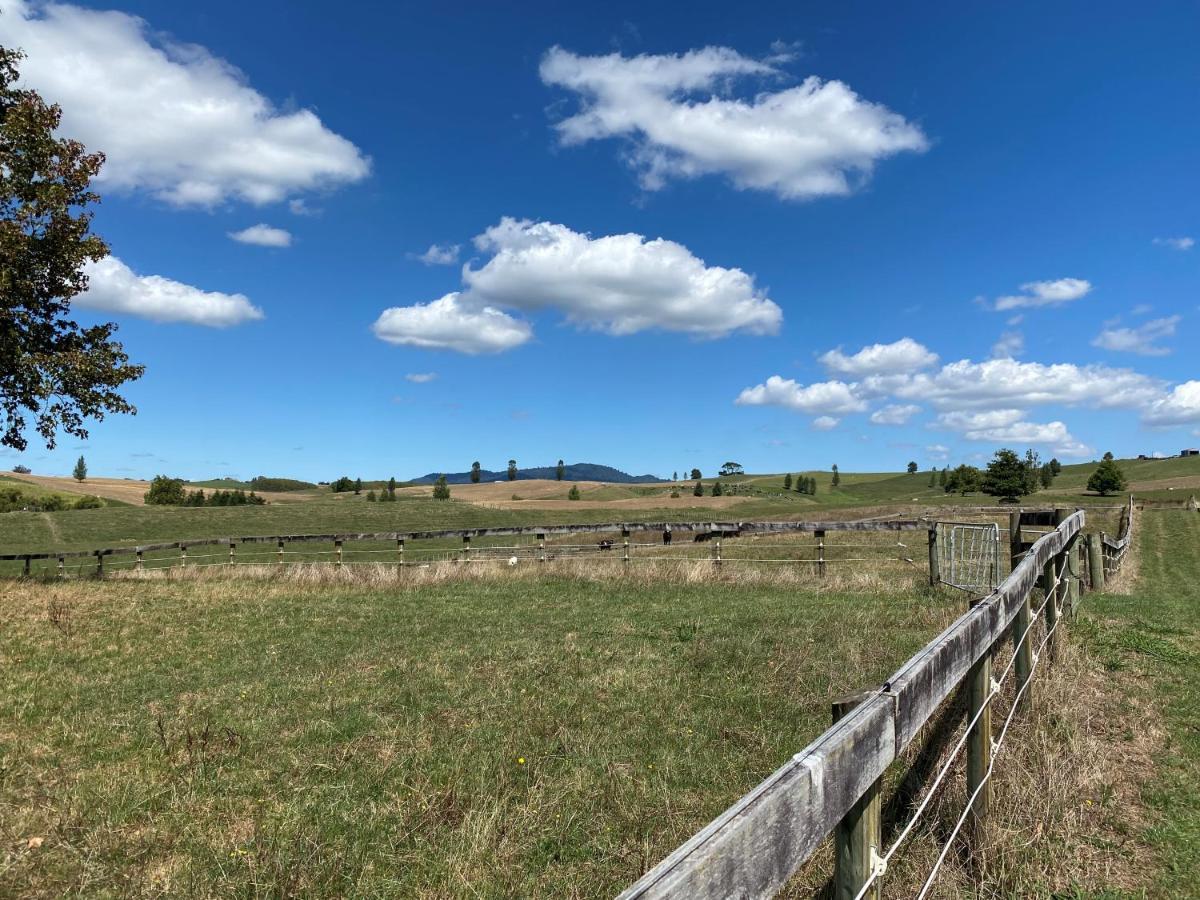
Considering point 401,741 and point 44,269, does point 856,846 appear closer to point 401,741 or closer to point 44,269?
point 401,741

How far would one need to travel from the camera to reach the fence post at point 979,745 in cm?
357

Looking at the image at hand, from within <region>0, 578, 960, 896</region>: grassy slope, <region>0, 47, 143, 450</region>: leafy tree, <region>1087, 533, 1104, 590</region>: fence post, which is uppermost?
<region>0, 47, 143, 450</region>: leafy tree

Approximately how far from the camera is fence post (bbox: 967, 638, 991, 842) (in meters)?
3.57

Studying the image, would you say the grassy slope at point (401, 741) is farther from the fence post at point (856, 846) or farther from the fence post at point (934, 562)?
the fence post at point (934, 562)

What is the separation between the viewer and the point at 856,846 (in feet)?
7.29

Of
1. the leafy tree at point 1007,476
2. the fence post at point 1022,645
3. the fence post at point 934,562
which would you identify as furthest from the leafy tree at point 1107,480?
the fence post at point 1022,645

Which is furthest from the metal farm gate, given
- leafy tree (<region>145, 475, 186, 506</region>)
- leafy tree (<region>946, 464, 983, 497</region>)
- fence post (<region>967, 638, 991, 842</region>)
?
leafy tree (<region>946, 464, 983, 497</region>)

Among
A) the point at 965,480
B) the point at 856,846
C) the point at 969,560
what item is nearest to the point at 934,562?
the point at 969,560

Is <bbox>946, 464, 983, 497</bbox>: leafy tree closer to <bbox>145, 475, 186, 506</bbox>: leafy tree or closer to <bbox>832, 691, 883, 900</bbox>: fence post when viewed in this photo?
<bbox>145, 475, 186, 506</bbox>: leafy tree

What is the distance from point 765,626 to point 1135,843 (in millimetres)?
6150

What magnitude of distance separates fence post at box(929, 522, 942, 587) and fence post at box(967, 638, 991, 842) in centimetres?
1118

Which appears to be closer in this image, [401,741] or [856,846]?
[856,846]

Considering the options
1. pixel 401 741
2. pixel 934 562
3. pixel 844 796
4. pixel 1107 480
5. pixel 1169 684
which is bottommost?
pixel 401 741

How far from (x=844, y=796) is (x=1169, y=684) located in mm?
6637
